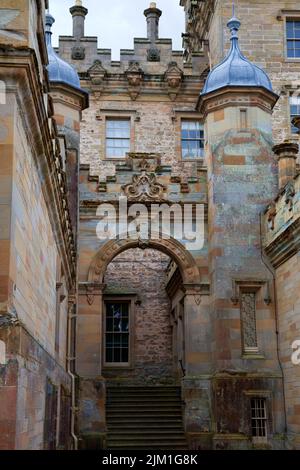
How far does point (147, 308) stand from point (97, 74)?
26.7 feet

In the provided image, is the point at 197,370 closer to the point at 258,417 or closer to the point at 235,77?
the point at 258,417

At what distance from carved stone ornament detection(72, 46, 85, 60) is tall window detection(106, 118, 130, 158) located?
224cm

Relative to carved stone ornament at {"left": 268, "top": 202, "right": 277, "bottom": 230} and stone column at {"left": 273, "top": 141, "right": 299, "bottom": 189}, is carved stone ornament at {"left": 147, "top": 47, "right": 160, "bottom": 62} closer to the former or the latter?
stone column at {"left": 273, "top": 141, "right": 299, "bottom": 189}

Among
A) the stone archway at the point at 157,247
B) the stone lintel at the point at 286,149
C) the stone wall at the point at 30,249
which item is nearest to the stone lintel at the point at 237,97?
the stone lintel at the point at 286,149

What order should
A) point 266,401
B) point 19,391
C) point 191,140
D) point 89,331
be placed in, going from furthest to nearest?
point 191,140
point 89,331
point 266,401
point 19,391

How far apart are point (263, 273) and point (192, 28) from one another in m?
14.0

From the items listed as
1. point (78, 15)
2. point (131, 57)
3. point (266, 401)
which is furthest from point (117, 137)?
point (266, 401)

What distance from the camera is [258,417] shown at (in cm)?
1762

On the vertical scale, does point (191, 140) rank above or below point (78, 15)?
below

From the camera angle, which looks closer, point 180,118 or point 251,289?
point 251,289
